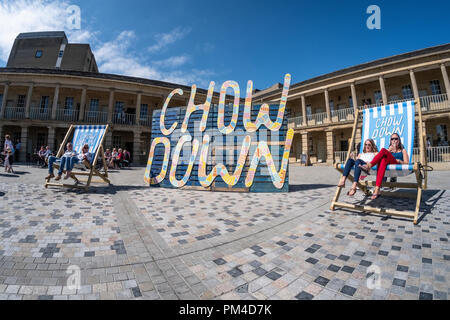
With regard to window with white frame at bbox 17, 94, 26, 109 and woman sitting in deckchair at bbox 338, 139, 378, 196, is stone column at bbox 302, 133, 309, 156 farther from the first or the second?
window with white frame at bbox 17, 94, 26, 109

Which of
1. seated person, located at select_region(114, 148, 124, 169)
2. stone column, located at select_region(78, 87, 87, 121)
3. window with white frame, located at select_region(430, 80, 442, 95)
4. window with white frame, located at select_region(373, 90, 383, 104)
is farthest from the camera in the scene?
stone column, located at select_region(78, 87, 87, 121)

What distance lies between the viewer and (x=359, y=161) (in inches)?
125

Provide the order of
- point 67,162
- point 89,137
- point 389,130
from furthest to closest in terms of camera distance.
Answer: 1. point 89,137
2. point 67,162
3. point 389,130

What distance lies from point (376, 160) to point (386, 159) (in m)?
0.12

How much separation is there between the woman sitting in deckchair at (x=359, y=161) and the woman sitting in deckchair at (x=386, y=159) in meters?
0.10

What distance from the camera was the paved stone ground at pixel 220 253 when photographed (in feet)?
4.47

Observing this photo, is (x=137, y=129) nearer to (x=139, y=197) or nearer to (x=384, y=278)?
(x=139, y=197)

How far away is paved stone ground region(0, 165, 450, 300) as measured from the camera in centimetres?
136

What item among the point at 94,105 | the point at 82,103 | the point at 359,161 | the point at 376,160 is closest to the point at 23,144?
the point at 82,103

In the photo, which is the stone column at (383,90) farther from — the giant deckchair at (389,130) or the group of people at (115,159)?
the group of people at (115,159)

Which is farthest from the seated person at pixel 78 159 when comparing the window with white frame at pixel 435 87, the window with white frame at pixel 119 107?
the window with white frame at pixel 435 87

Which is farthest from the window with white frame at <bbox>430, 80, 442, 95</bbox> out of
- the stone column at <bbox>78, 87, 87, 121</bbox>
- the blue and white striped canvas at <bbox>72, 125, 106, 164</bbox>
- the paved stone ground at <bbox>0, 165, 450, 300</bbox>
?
the stone column at <bbox>78, 87, 87, 121</bbox>

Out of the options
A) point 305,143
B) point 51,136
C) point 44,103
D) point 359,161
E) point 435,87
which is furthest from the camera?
point 305,143

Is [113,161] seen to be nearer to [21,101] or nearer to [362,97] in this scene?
[21,101]
